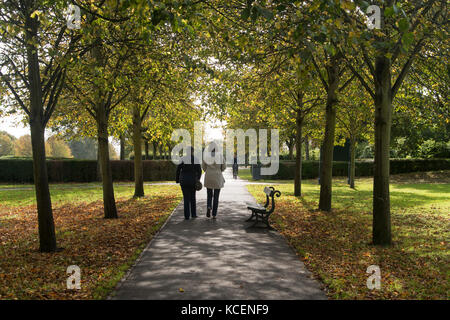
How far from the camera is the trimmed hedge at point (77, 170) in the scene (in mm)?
24641

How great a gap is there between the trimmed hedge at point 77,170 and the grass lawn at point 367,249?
49.6 feet

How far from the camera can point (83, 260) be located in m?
5.80

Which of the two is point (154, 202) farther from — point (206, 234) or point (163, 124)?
point (206, 234)

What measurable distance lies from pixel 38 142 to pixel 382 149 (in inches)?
243

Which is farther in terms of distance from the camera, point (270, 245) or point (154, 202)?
point (154, 202)

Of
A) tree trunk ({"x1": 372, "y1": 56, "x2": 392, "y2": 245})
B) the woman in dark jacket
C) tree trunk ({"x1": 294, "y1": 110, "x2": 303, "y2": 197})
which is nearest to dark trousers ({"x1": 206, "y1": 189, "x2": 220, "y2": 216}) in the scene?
the woman in dark jacket

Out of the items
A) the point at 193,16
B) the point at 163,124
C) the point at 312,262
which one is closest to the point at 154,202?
the point at 163,124

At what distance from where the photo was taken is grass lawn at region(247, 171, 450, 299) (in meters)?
4.56

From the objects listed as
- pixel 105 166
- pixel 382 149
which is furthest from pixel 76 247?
pixel 382 149

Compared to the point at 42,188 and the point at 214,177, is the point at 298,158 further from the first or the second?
the point at 42,188

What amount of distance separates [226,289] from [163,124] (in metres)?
9.22

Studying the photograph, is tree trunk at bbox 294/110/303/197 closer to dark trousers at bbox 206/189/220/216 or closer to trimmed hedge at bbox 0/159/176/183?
dark trousers at bbox 206/189/220/216

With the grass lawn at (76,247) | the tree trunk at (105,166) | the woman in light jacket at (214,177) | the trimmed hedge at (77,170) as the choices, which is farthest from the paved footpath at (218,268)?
the trimmed hedge at (77,170)

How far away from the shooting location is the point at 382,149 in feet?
21.5
